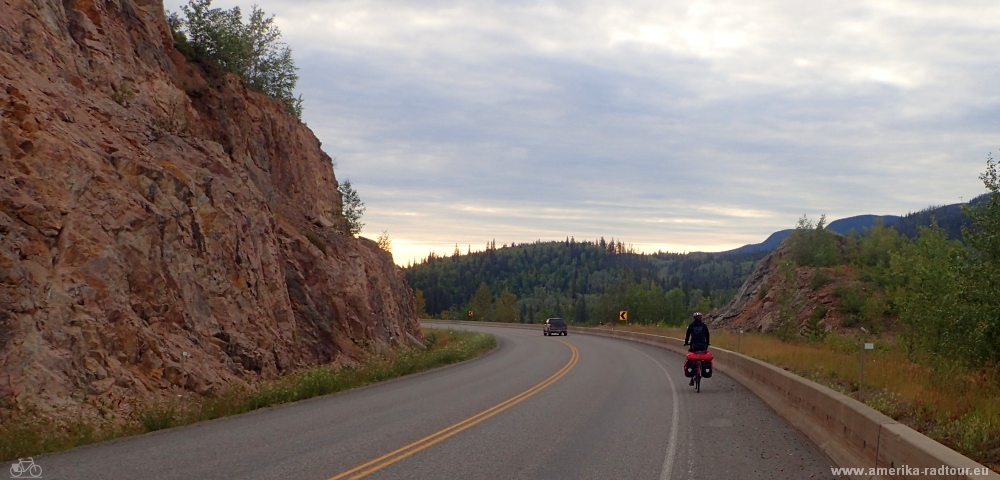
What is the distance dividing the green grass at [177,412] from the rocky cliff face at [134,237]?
62 centimetres

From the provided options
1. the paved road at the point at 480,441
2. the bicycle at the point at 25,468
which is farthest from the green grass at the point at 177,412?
the paved road at the point at 480,441

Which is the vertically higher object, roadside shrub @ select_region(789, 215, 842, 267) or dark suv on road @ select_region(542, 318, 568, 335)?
roadside shrub @ select_region(789, 215, 842, 267)

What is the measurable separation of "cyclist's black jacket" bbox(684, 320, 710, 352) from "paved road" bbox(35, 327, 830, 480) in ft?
5.09

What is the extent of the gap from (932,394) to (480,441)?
719 centimetres

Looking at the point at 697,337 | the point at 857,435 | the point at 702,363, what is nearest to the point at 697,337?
the point at 697,337

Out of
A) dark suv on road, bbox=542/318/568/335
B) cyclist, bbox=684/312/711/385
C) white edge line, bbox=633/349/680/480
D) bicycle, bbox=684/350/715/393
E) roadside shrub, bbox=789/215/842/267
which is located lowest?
dark suv on road, bbox=542/318/568/335

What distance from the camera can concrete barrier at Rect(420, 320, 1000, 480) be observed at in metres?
6.41

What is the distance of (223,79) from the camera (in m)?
30.2

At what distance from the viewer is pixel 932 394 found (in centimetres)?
1184

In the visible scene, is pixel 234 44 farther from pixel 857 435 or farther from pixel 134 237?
pixel 857 435

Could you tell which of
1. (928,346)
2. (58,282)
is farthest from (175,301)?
(928,346)

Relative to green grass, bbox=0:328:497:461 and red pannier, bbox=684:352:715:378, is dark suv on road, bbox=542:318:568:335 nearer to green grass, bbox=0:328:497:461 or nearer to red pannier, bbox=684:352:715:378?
green grass, bbox=0:328:497:461

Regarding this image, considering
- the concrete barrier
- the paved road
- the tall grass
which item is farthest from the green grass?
the tall grass

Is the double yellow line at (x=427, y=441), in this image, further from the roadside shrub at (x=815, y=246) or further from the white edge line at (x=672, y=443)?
the roadside shrub at (x=815, y=246)
